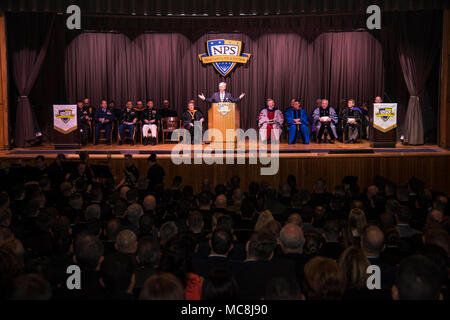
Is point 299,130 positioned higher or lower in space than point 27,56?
lower

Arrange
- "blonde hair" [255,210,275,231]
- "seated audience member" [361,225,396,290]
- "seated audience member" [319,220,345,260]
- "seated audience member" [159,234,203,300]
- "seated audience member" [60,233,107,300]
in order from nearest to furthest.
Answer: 1. "seated audience member" [159,234,203,300]
2. "seated audience member" [60,233,107,300]
3. "seated audience member" [361,225,396,290]
4. "seated audience member" [319,220,345,260]
5. "blonde hair" [255,210,275,231]

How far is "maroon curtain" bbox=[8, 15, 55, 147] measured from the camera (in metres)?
12.2

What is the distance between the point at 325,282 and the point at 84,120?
10.9 meters

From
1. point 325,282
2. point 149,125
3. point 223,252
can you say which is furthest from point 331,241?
point 149,125

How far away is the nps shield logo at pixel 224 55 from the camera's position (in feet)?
46.9

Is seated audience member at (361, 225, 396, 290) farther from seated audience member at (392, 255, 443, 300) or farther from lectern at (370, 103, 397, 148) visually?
lectern at (370, 103, 397, 148)

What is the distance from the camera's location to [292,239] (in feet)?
12.7

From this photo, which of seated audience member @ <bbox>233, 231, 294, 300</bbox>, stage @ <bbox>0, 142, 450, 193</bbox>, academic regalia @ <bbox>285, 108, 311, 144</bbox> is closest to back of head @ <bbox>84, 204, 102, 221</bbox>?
seated audience member @ <bbox>233, 231, 294, 300</bbox>

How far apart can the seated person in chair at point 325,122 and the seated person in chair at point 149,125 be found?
4094mm

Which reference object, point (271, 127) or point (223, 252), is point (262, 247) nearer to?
point (223, 252)

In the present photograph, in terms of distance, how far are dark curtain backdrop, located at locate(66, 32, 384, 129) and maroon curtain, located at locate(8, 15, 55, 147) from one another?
1.98m

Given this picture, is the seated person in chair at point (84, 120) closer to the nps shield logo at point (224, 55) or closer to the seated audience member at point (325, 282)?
the nps shield logo at point (224, 55)

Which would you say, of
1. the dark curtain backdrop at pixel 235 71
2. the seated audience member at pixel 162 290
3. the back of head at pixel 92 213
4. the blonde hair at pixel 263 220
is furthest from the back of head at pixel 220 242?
the dark curtain backdrop at pixel 235 71
